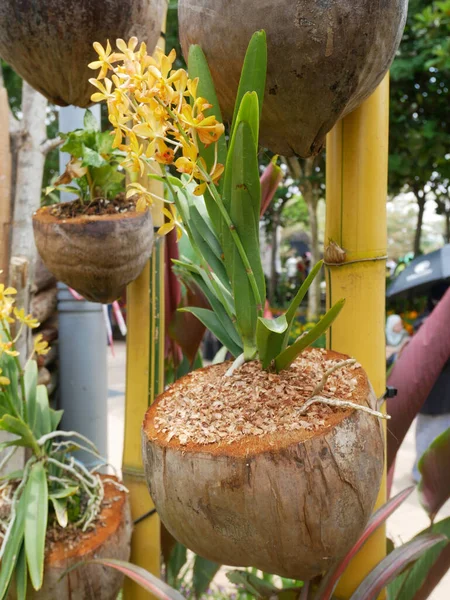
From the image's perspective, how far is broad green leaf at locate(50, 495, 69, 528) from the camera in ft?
3.01

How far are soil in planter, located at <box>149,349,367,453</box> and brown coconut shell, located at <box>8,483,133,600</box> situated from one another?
1.53 ft

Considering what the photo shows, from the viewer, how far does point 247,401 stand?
1.62 feet

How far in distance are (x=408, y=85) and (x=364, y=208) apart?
4939mm

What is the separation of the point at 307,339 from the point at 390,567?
14.5 inches

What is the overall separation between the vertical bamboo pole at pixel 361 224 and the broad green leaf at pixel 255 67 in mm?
218

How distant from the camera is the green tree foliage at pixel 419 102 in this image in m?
4.41

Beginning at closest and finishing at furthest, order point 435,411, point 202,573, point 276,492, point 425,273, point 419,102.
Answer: point 276,492 < point 202,573 < point 425,273 < point 435,411 < point 419,102

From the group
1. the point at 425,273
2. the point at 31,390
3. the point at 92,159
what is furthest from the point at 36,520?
the point at 425,273

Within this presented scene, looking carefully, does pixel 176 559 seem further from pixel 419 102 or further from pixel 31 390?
pixel 419 102

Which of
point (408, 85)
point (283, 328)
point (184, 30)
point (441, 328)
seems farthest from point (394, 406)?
point (408, 85)

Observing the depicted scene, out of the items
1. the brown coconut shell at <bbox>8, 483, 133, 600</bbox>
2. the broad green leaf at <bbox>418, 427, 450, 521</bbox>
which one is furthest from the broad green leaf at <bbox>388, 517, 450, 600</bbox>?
the brown coconut shell at <bbox>8, 483, 133, 600</bbox>

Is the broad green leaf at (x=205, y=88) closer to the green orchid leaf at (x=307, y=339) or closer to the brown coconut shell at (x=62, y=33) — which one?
the green orchid leaf at (x=307, y=339)

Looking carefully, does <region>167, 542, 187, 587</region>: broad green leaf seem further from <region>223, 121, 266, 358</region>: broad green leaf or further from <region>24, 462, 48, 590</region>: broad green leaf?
<region>223, 121, 266, 358</region>: broad green leaf

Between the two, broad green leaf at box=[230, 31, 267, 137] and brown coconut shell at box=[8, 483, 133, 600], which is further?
brown coconut shell at box=[8, 483, 133, 600]
